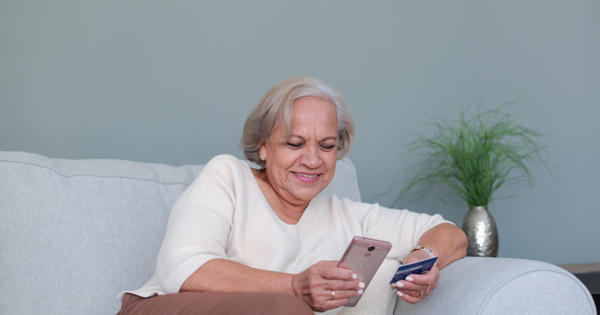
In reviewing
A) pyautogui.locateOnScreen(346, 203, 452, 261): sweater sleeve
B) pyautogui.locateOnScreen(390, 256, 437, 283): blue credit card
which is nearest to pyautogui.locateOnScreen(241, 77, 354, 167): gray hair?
pyautogui.locateOnScreen(346, 203, 452, 261): sweater sleeve

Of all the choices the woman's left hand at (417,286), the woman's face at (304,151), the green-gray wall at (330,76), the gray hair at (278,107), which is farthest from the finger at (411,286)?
the green-gray wall at (330,76)

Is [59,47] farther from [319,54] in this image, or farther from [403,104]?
[403,104]

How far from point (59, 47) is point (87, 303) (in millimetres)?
1131

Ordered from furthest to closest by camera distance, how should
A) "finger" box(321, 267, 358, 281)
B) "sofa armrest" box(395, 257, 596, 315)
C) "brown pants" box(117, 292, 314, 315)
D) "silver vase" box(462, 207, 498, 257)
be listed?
1. "silver vase" box(462, 207, 498, 257)
2. "sofa armrest" box(395, 257, 596, 315)
3. "finger" box(321, 267, 358, 281)
4. "brown pants" box(117, 292, 314, 315)

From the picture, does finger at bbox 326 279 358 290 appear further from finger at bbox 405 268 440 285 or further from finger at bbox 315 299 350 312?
finger at bbox 405 268 440 285

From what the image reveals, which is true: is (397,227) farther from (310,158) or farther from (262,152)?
(262,152)

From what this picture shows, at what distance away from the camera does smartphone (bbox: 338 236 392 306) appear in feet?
4.22

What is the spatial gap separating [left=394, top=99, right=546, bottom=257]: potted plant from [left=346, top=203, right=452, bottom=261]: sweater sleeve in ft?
2.78

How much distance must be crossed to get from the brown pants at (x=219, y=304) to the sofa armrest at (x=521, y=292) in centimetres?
44

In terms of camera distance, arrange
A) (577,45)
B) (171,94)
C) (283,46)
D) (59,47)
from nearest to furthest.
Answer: (59,47)
(171,94)
(283,46)
(577,45)

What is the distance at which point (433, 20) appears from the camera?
3.10m

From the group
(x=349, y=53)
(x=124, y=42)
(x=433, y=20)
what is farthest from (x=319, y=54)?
(x=124, y=42)

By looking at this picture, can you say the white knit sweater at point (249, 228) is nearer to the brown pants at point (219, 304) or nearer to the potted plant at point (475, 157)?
the brown pants at point (219, 304)

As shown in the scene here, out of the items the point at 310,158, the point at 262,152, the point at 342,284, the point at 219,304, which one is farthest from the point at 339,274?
the point at 262,152
